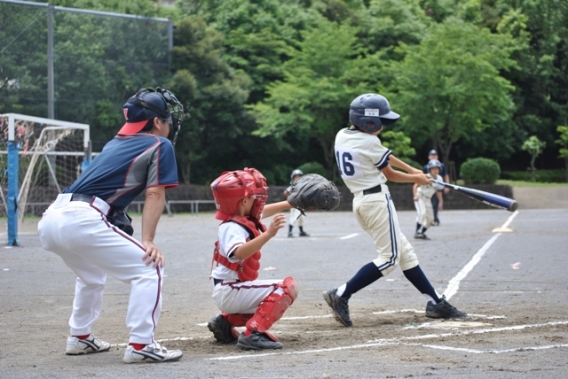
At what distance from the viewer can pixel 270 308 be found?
6.67 m

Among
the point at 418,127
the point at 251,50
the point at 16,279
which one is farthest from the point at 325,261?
the point at 251,50

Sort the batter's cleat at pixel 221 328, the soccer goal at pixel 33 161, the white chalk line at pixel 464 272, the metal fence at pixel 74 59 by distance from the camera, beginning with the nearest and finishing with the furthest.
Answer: the batter's cleat at pixel 221 328, the white chalk line at pixel 464 272, the soccer goal at pixel 33 161, the metal fence at pixel 74 59

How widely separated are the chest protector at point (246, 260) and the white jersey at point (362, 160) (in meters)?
1.62

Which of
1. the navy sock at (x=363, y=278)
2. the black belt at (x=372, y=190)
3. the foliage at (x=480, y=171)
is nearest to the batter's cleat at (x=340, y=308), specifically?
the navy sock at (x=363, y=278)

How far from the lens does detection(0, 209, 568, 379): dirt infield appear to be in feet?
18.8

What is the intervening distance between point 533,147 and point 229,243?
4402cm

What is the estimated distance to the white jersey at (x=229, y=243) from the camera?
21.6 ft

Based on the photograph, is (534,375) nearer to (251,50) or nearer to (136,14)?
(136,14)

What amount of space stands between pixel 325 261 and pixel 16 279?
5.07 meters

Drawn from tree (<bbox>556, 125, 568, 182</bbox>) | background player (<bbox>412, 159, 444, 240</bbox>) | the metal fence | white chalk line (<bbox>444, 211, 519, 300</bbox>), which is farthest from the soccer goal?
tree (<bbox>556, 125, 568, 182</bbox>)

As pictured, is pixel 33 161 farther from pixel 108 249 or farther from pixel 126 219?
pixel 108 249

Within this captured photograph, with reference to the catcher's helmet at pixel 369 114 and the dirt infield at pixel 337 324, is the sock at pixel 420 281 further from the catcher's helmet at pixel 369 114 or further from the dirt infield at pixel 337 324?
the catcher's helmet at pixel 369 114

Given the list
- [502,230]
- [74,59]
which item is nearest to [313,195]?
[502,230]

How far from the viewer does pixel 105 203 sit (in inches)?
242
